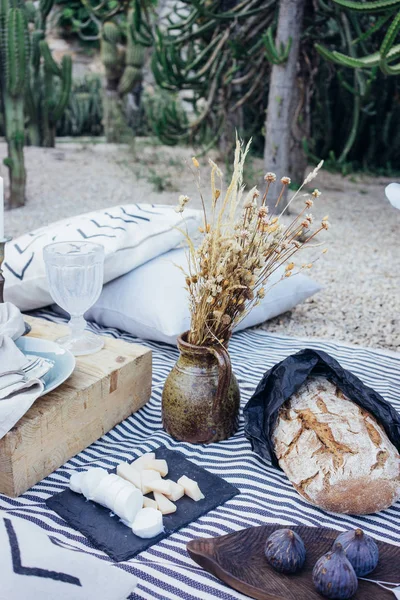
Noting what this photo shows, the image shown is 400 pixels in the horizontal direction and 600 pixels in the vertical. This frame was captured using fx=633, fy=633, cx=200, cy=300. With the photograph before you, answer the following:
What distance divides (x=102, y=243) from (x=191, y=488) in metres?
1.24

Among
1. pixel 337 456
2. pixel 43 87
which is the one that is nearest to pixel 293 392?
pixel 337 456

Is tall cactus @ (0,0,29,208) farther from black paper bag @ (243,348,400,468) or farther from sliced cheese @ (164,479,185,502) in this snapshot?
sliced cheese @ (164,479,185,502)

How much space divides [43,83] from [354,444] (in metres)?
6.40

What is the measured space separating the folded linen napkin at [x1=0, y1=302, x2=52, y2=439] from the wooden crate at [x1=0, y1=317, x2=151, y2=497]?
0.04m

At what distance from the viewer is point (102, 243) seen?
8.27 feet

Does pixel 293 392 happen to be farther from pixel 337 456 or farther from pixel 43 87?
pixel 43 87

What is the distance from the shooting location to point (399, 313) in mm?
3148

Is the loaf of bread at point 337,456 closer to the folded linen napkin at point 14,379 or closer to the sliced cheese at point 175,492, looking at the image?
the sliced cheese at point 175,492

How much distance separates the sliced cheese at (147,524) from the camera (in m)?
1.40

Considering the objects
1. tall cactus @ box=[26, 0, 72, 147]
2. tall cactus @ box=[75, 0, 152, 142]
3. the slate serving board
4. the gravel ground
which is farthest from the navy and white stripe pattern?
tall cactus @ box=[75, 0, 152, 142]

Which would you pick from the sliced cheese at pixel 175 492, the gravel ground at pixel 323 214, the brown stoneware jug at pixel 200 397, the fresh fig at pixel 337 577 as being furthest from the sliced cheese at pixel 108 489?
the gravel ground at pixel 323 214

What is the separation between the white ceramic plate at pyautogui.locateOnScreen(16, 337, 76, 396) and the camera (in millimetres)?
1661

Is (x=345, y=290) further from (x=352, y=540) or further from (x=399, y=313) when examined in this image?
(x=352, y=540)

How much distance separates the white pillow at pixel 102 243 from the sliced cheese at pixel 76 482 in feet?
3.70
